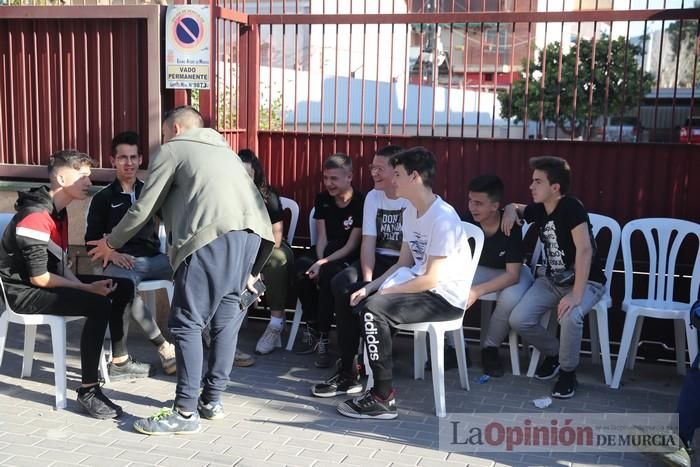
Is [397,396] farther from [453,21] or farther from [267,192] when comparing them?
[453,21]

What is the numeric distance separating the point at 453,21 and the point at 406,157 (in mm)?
1739

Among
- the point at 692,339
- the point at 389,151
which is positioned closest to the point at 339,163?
the point at 389,151

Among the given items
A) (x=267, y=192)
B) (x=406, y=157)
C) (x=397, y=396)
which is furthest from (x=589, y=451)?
(x=267, y=192)

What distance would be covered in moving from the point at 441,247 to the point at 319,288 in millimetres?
1332

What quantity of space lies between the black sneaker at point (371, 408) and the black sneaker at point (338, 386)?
32cm

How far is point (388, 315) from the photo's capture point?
4.29m

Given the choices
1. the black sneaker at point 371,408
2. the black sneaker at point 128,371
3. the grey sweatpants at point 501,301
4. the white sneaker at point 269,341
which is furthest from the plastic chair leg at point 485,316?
the black sneaker at point 128,371

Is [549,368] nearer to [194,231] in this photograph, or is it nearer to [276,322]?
[276,322]

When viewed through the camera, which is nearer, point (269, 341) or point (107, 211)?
point (107, 211)

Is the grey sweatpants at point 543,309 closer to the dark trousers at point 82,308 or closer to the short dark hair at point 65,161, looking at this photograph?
the dark trousers at point 82,308

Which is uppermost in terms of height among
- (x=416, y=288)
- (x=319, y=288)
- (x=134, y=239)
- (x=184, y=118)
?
(x=184, y=118)

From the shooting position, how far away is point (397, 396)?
15.2ft

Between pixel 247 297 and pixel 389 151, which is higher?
pixel 389 151

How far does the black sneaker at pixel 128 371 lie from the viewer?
480cm
